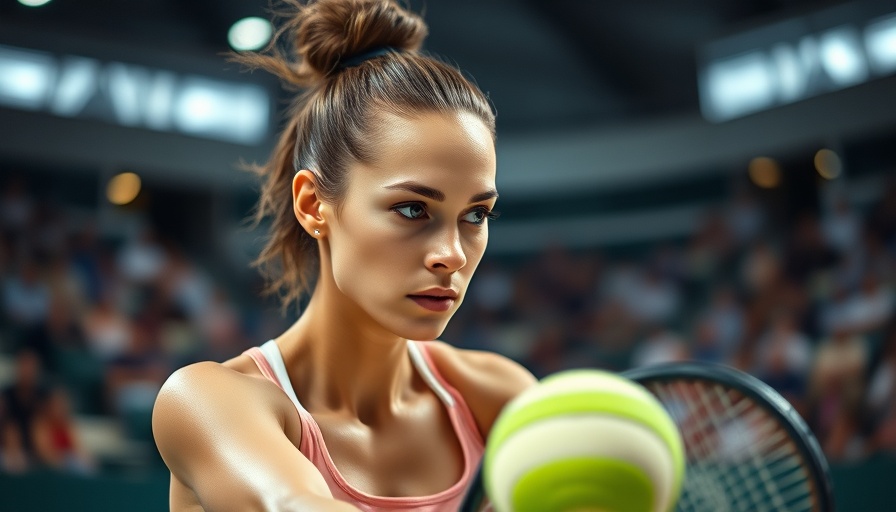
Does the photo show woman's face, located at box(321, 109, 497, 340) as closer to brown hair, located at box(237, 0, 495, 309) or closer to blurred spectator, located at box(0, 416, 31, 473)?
brown hair, located at box(237, 0, 495, 309)

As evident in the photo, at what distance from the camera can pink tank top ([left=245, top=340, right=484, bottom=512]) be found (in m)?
1.66

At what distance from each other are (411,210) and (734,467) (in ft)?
3.12

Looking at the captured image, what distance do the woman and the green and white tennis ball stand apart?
37cm

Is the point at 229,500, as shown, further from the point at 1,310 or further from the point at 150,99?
the point at 150,99

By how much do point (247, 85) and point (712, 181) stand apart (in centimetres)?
422

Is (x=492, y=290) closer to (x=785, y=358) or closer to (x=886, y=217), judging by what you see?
(x=785, y=358)

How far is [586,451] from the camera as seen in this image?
1105 millimetres

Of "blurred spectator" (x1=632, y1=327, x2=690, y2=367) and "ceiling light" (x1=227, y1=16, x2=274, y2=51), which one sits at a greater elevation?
"ceiling light" (x1=227, y1=16, x2=274, y2=51)

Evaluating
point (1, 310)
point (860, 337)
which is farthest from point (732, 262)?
point (1, 310)

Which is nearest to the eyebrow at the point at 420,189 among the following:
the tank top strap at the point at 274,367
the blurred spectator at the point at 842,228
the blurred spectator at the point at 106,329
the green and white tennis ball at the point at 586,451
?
the tank top strap at the point at 274,367

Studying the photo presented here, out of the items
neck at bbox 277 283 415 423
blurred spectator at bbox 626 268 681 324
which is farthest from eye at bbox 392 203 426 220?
blurred spectator at bbox 626 268 681 324

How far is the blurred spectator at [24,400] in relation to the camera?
538cm

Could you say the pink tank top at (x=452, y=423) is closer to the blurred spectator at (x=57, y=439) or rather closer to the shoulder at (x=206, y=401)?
the shoulder at (x=206, y=401)

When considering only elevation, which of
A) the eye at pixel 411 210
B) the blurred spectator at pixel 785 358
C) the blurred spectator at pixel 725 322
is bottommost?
the blurred spectator at pixel 725 322
